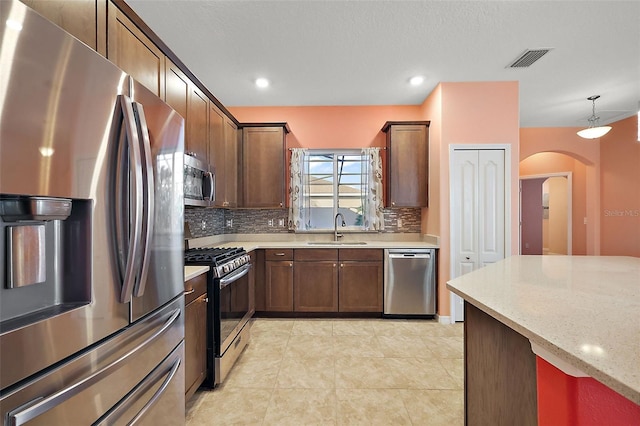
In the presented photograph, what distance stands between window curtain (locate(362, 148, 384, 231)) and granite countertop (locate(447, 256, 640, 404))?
209 centimetres

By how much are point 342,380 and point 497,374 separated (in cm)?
126

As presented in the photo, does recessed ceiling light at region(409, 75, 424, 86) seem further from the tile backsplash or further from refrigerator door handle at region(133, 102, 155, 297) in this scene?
refrigerator door handle at region(133, 102, 155, 297)

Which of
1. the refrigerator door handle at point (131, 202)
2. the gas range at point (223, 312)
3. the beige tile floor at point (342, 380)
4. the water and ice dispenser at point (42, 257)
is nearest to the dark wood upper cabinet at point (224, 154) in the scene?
the gas range at point (223, 312)

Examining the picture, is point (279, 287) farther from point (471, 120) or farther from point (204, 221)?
point (471, 120)

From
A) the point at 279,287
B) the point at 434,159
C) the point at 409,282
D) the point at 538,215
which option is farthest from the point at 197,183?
the point at 538,215

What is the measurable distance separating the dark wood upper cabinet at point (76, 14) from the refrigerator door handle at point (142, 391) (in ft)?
4.63

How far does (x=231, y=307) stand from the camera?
227 centimetres

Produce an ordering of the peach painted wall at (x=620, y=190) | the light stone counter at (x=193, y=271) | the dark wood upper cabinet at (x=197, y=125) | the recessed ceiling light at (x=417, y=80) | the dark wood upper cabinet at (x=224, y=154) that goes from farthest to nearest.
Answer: the peach painted wall at (x=620, y=190) → the recessed ceiling light at (x=417, y=80) → the dark wood upper cabinet at (x=224, y=154) → the dark wood upper cabinet at (x=197, y=125) → the light stone counter at (x=193, y=271)

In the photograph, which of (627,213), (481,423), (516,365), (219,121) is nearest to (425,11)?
(219,121)

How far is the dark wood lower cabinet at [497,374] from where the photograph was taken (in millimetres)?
1047

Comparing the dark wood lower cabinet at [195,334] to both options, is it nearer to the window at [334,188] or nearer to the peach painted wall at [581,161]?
the window at [334,188]

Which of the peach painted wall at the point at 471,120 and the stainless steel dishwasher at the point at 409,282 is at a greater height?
the peach painted wall at the point at 471,120

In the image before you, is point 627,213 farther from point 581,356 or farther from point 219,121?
point 219,121

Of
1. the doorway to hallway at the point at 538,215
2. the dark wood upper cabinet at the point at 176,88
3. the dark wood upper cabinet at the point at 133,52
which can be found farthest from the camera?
the doorway to hallway at the point at 538,215
